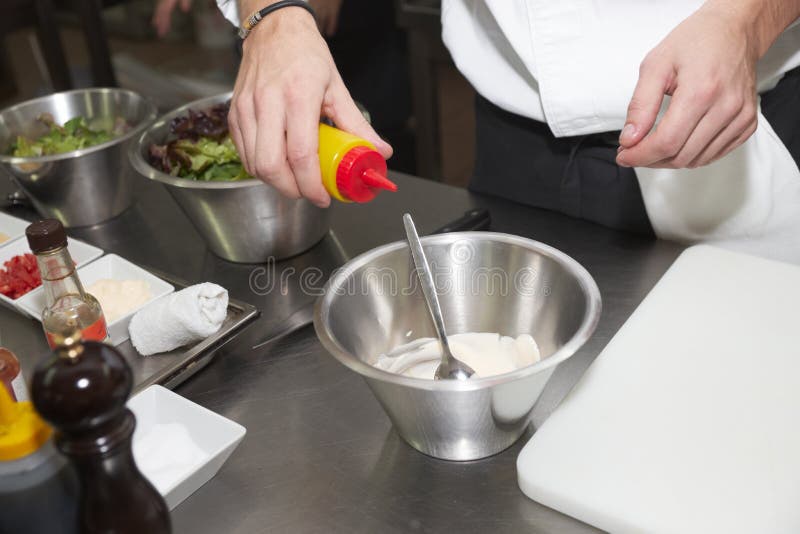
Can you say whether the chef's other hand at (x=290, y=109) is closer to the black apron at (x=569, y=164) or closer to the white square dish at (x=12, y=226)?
the black apron at (x=569, y=164)

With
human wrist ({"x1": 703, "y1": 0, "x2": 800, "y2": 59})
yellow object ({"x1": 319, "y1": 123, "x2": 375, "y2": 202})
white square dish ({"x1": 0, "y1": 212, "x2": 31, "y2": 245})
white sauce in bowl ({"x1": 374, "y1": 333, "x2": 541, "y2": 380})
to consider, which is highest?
human wrist ({"x1": 703, "y1": 0, "x2": 800, "y2": 59})

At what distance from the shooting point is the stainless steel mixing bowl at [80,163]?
118 cm

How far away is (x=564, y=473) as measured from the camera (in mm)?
700

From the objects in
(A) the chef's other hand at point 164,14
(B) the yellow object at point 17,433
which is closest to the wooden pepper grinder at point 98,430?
(B) the yellow object at point 17,433

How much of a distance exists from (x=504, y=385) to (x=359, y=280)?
0.70 ft

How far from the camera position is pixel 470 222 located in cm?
108

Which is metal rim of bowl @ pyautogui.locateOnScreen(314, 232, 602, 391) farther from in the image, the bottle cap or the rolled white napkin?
the bottle cap

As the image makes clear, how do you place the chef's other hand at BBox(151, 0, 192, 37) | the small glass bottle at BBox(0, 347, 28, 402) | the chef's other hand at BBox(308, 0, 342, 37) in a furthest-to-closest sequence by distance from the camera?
the chef's other hand at BBox(308, 0, 342, 37)
the chef's other hand at BBox(151, 0, 192, 37)
the small glass bottle at BBox(0, 347, 28, 402)

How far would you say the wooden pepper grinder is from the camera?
0.44 meters

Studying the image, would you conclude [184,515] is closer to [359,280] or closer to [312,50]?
[359,280]

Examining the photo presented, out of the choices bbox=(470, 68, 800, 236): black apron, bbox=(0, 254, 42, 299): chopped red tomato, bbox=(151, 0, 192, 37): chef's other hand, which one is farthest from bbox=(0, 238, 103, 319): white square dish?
bbox=(151, 0, 192, 37): chef's other hand

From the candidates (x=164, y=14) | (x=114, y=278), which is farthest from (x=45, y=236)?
(x=164, y=14)

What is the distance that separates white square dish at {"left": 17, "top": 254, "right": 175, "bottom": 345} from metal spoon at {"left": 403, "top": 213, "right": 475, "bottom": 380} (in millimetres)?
352

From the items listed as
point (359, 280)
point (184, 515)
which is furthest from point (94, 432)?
point (359, 280)
